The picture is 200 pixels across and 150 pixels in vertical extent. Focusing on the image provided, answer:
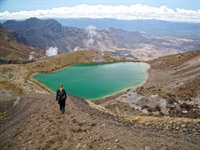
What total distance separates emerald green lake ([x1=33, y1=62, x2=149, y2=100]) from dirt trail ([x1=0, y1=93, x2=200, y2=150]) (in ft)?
135

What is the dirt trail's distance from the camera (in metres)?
19.7

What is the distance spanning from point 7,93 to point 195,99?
41312mm

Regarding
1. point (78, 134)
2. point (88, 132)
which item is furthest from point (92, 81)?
point (88, 132)

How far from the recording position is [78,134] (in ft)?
75.4

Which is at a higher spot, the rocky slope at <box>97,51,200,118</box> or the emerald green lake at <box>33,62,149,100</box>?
the rocky slope at <box>97,51,200,118</box>

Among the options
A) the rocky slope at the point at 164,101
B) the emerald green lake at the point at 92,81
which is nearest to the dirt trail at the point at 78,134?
the rocky slope at the point at 164,101

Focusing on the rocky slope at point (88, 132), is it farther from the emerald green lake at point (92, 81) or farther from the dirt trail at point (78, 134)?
the emerald green lake at point (92, 81)

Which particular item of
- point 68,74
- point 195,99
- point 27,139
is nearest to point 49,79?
point 68,74

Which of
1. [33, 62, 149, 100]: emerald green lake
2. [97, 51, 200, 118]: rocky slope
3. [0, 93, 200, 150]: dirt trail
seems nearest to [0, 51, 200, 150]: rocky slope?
[0, 93, 200, 150]: dirt trail

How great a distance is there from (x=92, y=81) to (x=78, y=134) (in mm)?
68638

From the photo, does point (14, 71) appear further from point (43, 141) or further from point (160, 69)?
point (43, 141)

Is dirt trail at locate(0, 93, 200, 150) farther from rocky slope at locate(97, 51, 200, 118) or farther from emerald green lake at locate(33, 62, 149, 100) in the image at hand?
emerald green lake at locate(33, 62, 149, 100)

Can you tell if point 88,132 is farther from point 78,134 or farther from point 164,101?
point 164,101

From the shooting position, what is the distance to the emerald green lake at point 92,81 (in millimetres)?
77562
